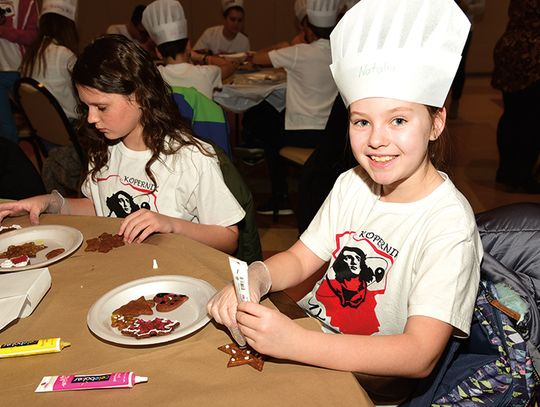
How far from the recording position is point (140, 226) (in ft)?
4.76

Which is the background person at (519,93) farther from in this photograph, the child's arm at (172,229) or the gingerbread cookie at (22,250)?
the gingerbread cookie at (22,250)

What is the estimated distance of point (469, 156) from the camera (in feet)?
17.3

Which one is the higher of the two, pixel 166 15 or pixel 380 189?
pixel 166 15

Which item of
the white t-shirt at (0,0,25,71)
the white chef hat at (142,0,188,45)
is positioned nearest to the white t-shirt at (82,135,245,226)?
the white chef hat at (142,0,188,45)

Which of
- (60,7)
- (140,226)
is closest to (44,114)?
(60,7)

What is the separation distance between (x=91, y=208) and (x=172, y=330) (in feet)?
3.39

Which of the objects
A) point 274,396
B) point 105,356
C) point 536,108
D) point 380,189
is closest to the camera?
point 274,396

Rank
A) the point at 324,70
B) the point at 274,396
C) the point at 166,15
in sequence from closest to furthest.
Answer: the point at 274,396, the point at 166,15, the point at 324,70

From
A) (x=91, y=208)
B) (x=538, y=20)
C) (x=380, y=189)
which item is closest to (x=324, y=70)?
(x=538, y=20)

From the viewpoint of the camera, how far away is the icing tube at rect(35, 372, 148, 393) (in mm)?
893

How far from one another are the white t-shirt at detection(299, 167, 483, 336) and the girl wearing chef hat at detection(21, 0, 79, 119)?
2.78 meters

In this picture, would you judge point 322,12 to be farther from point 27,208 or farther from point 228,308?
point 228,308

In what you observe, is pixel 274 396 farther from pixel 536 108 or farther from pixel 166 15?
pixel 536 108

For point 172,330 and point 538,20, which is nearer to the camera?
point 172,330
